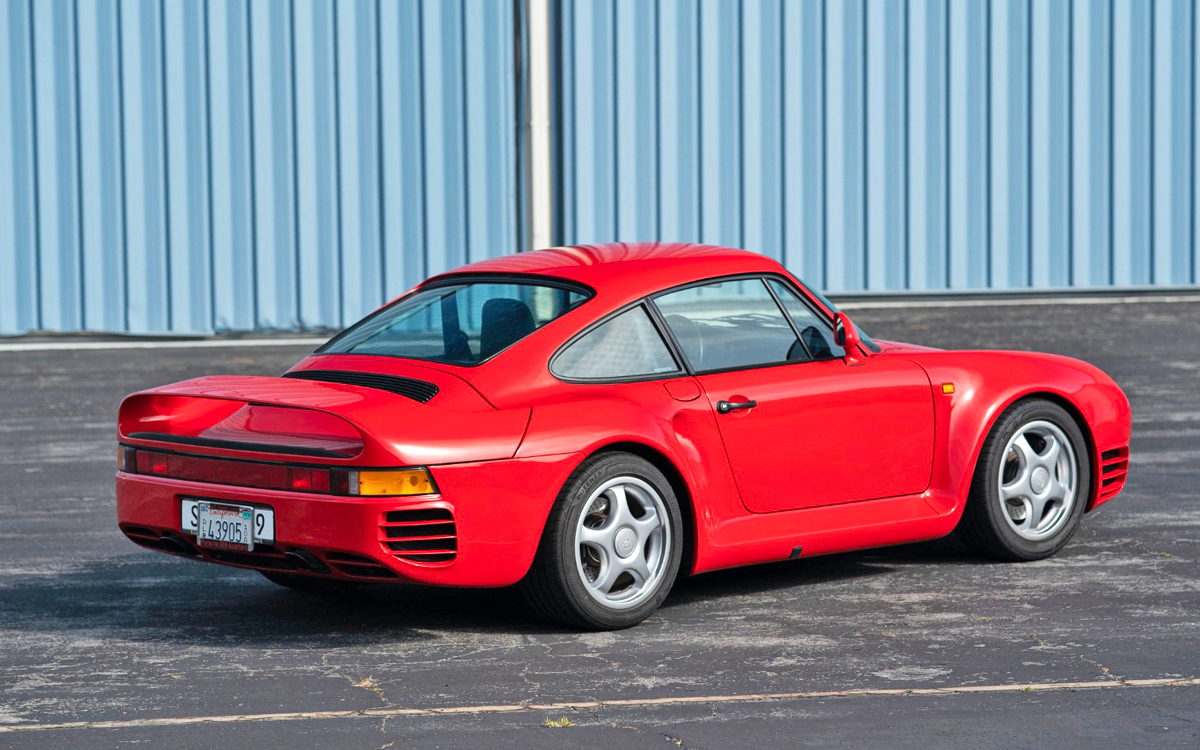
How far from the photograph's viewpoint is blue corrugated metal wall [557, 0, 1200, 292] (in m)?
15.5

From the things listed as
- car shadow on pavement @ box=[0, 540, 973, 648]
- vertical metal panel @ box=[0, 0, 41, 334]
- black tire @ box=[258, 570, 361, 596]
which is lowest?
car shadow on pavement @ box=[0, 540, 973, 648]

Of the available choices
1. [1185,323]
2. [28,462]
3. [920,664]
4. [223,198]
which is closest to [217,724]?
[920,664]

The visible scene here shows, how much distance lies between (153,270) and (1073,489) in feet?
34.7

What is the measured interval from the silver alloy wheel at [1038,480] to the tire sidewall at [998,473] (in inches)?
0.8

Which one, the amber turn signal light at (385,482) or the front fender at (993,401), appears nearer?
the amber turn signal light at (385,482)

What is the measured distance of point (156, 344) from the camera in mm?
15250

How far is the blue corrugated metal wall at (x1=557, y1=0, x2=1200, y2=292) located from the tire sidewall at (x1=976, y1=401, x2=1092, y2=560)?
8991mm

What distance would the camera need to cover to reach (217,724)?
176 inches

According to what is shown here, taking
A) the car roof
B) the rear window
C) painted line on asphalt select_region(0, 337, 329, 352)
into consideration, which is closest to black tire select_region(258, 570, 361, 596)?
the rear window

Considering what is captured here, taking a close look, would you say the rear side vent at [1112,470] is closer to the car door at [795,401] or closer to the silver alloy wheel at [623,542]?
the car door at [795,401]

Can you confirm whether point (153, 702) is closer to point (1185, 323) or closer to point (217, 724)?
point (217, 724)

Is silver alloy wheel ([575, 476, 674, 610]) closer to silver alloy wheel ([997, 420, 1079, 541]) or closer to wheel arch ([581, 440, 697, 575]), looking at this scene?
wheel arch ([581, 440, 697, 575])

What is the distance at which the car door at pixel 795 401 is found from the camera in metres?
5.96

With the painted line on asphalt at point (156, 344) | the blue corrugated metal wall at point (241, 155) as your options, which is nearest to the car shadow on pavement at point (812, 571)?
the painted line on asphalt at point (156, 344)
